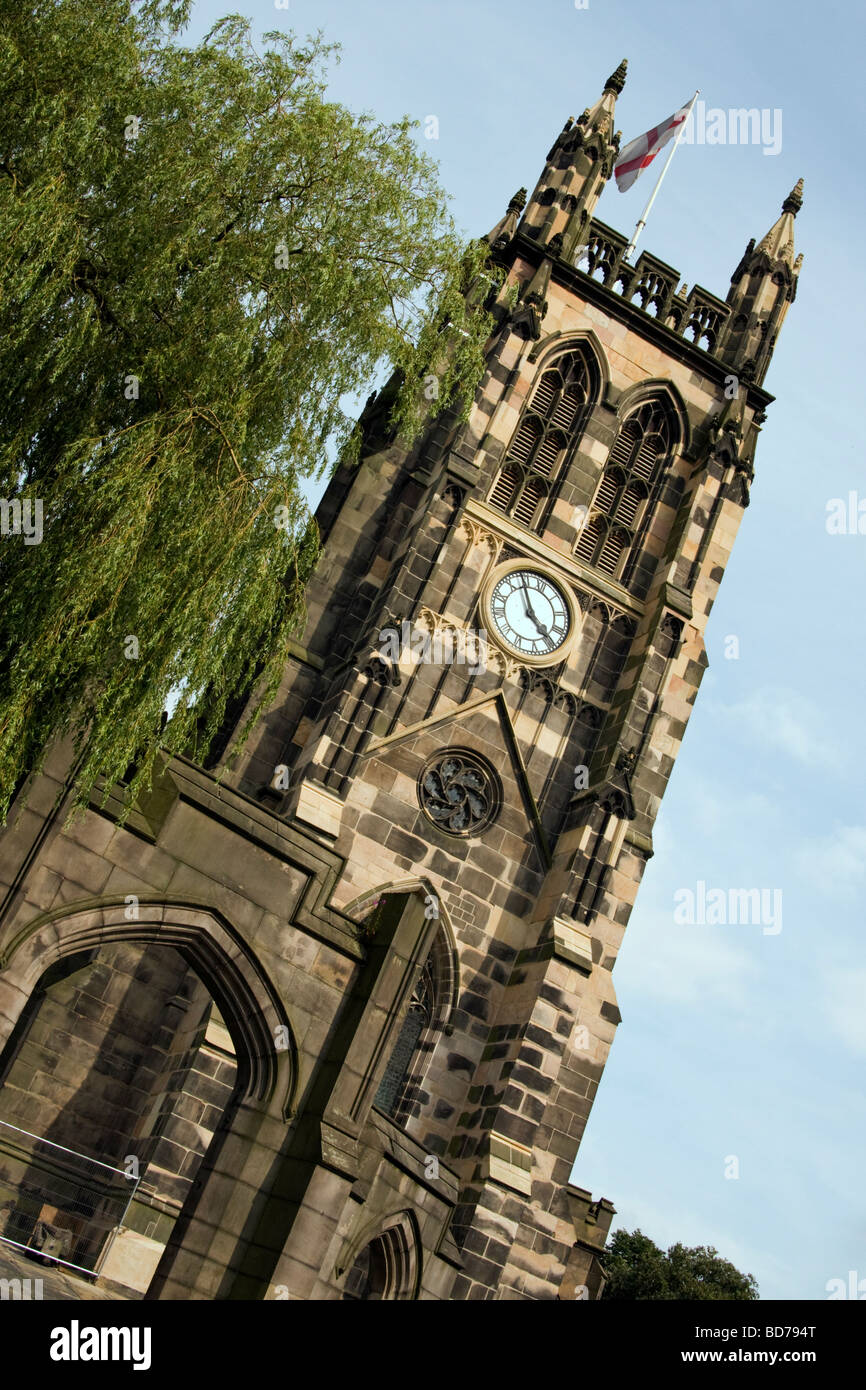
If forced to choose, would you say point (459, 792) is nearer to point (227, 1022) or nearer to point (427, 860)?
point (427, 860)

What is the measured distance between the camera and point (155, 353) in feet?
42.6

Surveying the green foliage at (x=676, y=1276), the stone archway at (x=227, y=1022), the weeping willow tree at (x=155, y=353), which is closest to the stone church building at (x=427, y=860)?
the stone archway at (x=227, y=1022)

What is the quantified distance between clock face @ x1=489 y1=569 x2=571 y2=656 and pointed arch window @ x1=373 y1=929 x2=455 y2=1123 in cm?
587

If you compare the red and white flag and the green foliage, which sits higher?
the red and white flag

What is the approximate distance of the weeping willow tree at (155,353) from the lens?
39.9ft

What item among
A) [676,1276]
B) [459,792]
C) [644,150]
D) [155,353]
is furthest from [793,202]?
[676,1276]

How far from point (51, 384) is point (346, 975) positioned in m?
7.14

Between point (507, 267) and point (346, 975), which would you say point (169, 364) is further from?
point (507, 267)

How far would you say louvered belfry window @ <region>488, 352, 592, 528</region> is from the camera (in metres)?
26.5

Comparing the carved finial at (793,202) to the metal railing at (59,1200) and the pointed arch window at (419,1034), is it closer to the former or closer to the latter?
the pointed arch window at (419,1034)

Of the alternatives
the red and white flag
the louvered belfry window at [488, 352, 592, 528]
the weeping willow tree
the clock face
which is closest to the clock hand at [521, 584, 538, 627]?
the clock face

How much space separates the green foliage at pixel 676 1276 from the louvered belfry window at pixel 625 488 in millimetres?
33540

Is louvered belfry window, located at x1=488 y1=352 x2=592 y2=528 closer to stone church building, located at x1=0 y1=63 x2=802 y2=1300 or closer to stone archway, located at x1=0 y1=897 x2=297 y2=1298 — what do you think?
stone church building, located at x1=0 y1=63 x2=802 y2=1300
